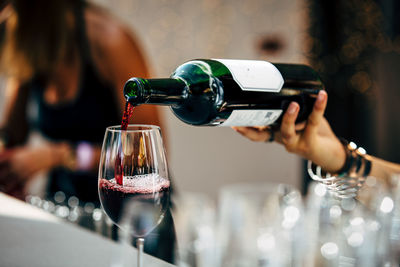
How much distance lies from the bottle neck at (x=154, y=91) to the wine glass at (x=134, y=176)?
5 centimetres

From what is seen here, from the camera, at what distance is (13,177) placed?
1.18 metres

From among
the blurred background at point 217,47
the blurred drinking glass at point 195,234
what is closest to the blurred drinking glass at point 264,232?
the blurred drinking glass at point 195,234

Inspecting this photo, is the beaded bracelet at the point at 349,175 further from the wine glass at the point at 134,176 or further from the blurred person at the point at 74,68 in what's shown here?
the blurred person at the point at 74,68

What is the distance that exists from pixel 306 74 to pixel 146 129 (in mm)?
342

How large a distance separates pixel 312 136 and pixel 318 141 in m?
0.02

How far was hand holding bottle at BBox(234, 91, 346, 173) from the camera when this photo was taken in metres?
0.74

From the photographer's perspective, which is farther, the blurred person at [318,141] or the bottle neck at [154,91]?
the blurred person at [318,141]

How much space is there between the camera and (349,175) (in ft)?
2.43

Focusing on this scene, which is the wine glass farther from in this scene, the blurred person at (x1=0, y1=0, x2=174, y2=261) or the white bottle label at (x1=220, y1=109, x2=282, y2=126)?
the blurred person at (x1=0, y1=0, x2=174, y2=261)

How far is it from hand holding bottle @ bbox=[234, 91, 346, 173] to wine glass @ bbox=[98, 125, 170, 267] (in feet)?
0.88

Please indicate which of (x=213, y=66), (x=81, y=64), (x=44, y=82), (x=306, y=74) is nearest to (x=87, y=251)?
(x=213, y=66)

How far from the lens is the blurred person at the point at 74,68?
1516mm

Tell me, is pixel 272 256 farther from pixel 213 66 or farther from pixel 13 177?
pixel 13 177

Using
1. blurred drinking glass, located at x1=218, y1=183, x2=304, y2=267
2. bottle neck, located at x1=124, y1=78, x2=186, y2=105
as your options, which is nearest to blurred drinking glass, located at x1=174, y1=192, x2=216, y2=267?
blurred drinking glass, located at x1=218, y1=183, x2=304, y2=267
